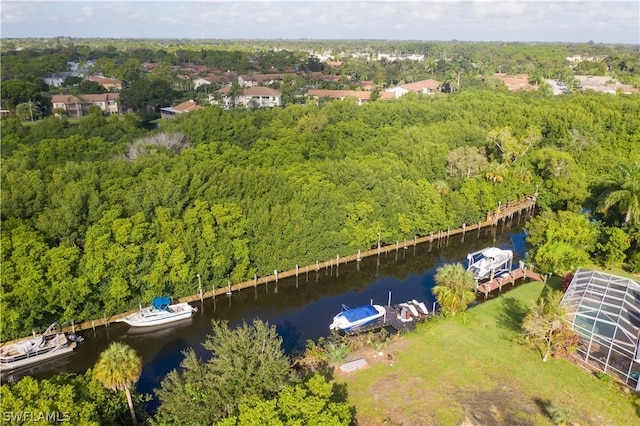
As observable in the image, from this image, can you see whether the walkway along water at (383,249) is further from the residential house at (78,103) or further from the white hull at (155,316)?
the residential house at (78,103)

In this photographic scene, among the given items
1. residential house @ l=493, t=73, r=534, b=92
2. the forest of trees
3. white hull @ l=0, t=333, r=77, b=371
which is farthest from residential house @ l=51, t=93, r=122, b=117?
residential house @ l=493, t=73, r=534, b=92

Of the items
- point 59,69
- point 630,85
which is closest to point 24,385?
point 630,85

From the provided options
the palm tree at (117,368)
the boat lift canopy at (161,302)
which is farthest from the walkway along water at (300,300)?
the palm tree at (117,368)

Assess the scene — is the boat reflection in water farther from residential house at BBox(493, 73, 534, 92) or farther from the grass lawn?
residential house at BBox(493, 73, 534, 92)

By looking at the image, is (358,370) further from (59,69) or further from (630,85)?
(59,69)

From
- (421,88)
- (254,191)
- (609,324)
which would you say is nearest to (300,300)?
(254,191)

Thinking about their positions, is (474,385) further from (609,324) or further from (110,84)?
(110,84)
